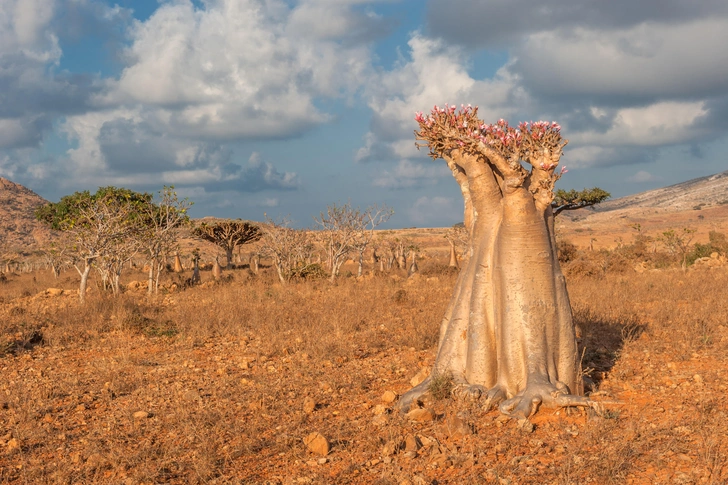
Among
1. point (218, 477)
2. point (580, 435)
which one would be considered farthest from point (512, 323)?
point (218, 477)

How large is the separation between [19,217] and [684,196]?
3926 inches

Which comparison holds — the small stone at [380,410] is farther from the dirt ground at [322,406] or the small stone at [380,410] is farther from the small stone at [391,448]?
the small stone at [391,448]

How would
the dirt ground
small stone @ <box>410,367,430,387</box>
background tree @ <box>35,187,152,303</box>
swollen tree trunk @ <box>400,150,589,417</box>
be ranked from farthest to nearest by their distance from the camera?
background tree @ <box>35,187,152,303</box>
small stone @ <box>410,367,430,387</box>
swollen tree trunk @ <box>400,150,589,417</box>
the dirt ground

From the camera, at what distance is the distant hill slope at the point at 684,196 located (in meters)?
89.9

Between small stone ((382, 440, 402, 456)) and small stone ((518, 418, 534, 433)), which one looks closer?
small stone ((382, 440, 402, 456))

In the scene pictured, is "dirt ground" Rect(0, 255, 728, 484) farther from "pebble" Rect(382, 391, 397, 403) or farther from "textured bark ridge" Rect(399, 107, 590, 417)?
"textured bark ridge" Rect(399, 107, 590, 417)

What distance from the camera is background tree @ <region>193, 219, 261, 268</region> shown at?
29703 mm

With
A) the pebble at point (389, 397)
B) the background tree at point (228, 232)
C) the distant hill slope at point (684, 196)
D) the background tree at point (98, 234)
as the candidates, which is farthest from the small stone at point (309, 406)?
the distant hill slope at point (684, 196)

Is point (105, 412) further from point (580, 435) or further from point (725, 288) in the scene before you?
point (725, 288)

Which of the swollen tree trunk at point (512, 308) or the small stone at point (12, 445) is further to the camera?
the swollen tree trunk at point (512, 308)

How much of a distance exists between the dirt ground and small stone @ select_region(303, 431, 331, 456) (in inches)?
0.6

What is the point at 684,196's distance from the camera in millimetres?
99188

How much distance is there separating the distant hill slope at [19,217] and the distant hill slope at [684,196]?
78151 mm

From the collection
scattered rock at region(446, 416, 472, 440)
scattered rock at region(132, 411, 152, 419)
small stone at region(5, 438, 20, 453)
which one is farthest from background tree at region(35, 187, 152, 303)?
scattered rock at region(446, 416, 472, 440)
